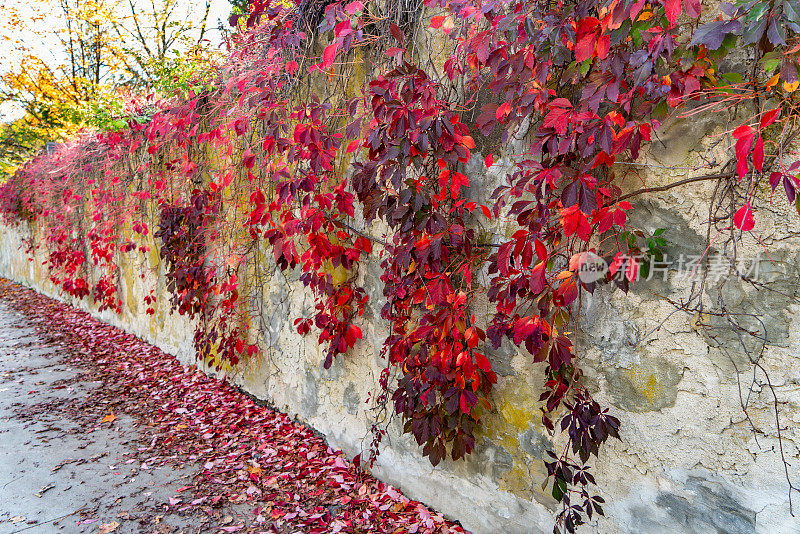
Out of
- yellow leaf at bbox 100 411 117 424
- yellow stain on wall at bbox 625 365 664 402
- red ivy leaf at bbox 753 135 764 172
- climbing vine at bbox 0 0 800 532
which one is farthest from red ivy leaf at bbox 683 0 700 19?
yellow leaf at bbox 100 411 117 424

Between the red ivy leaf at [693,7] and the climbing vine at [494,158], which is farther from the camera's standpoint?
the climbing vine at [494,158]

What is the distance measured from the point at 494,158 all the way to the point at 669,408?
105 cm

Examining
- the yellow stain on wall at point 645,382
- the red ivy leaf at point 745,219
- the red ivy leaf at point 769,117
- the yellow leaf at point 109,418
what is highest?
the red ivy leaf at point 769,117

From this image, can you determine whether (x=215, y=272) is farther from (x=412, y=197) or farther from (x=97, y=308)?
(x=97, y=308)

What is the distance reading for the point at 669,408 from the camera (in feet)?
4.84

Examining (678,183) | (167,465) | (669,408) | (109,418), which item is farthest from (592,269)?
(109,418)

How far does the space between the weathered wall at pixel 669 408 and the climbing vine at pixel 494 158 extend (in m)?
0.06

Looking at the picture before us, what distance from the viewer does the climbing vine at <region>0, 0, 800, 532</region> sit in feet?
4.15

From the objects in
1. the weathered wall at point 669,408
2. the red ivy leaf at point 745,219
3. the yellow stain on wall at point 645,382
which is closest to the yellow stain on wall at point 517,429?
the weathered wall at point 669,408

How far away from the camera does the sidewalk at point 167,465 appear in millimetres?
2242

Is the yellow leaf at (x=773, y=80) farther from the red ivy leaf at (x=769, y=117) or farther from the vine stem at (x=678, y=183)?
the vine stem at (x=678, y=183)

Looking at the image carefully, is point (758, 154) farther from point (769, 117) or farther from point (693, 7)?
point (693, 7)

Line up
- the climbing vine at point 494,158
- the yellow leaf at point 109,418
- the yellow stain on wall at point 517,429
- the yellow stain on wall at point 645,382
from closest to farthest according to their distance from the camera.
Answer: the climbing vine at point 494,158 < the yellow stain on wall at point 645,382 < the yellow stain on wall at point 517,429 < the yellow leaf at point 109,418

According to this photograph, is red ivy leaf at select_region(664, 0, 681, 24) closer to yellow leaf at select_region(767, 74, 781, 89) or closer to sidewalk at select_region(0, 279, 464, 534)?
yellow leaf at select_region(767, 74, 781, 89)
